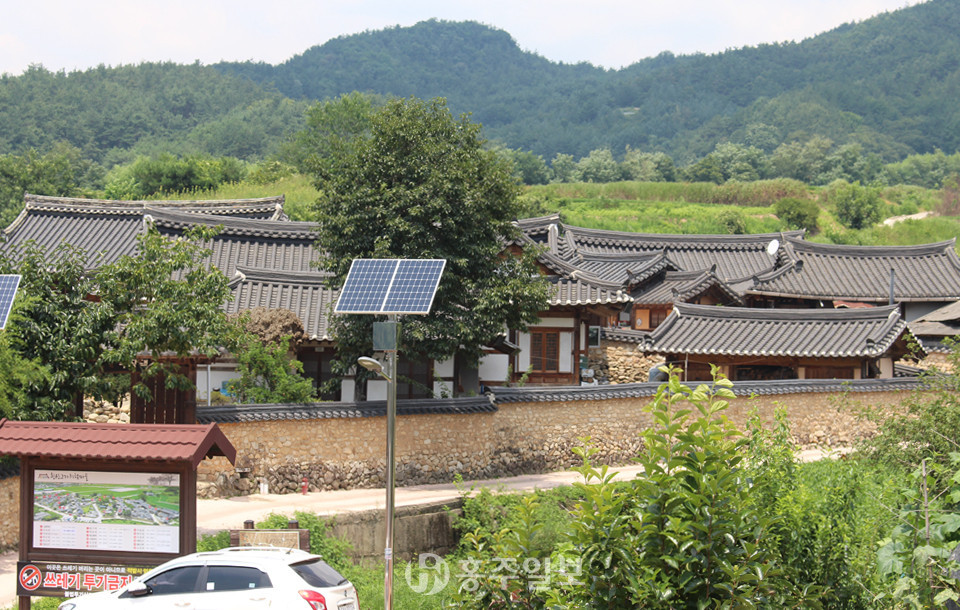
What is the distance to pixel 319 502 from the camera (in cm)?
1891

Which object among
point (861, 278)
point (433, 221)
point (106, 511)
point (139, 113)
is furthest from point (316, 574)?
point (139, 113)

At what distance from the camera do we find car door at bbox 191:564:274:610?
→ 403 inches

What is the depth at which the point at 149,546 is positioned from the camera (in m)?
12.3

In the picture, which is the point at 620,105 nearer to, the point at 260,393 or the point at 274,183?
the point at 274,183

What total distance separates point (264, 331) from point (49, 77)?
345 feet

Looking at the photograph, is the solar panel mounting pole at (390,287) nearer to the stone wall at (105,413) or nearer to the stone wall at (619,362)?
the stone wall at (105,413)

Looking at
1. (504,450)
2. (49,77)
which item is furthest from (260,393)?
(49,77)

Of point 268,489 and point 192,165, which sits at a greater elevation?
point 192,165

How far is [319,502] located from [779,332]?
15.5 m

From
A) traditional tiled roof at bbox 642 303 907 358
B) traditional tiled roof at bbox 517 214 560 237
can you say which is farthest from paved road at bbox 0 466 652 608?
traditional tiled roof at bbox 517 214 560 237

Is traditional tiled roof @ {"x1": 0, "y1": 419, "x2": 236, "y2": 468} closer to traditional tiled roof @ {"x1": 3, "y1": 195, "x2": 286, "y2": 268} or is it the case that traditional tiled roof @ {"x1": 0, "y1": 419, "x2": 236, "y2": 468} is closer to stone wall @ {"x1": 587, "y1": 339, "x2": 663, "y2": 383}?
traditional tiled roof @ {"x1": 3, "y1": 195, "x2": 286, "y2": 268}

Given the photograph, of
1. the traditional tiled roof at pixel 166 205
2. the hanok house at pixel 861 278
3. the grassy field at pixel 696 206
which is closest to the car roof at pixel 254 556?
the traditional tiled roof at pixel 166 205

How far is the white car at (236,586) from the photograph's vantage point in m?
10.2

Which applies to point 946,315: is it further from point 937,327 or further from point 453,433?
point 453,433
